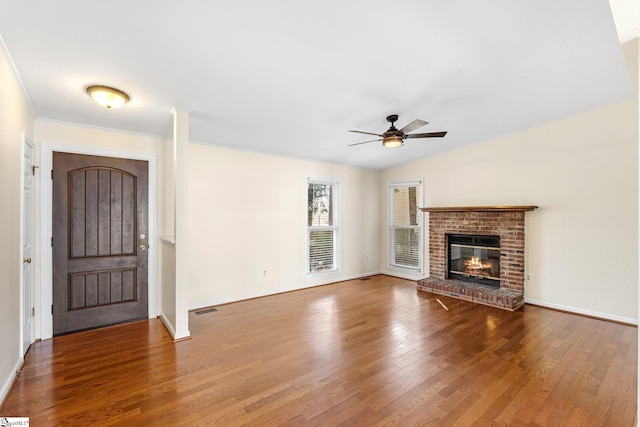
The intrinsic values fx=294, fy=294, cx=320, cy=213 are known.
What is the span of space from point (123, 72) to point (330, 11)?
182 centimetres

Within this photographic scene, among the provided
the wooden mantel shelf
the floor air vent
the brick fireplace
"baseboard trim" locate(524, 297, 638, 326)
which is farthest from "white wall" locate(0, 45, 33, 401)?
"baseboard trim" locate(524, 297, 638, 326)

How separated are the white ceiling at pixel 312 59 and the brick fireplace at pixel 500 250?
169 cm

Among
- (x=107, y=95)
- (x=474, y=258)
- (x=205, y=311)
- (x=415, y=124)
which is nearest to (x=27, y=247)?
(x=107, y=95)

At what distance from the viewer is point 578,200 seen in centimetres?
420

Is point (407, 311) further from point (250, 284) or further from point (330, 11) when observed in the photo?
point (330, 11)

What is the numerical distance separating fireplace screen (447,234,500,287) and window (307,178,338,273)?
2277 mm

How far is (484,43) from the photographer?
243 centimetres

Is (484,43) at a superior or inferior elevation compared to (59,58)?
superior

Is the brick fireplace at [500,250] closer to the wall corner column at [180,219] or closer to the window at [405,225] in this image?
the window at [405,225]

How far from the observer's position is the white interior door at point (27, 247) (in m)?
→ 2.85

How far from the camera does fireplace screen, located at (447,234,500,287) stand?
5062 mm

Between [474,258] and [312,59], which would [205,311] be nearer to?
[312,59]

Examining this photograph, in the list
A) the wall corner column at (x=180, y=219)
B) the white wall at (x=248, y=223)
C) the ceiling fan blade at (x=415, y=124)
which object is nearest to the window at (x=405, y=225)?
the white wall at (x=248, y=223)

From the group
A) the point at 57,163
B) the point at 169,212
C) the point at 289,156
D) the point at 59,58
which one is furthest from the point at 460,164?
the point at 57,163
